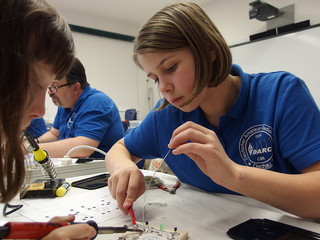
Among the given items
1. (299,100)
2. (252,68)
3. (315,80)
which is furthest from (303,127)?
(252,68)

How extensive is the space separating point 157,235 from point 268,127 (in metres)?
0.46

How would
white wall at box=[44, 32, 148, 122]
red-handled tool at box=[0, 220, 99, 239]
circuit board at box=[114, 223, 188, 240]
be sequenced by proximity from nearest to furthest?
red-handled tool at box=[0, 220, 99, 239], circuit board at box=[114, 223, 188, 240], white wall at box=[44, 32, 148, 122]

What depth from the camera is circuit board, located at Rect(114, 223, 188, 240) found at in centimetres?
53

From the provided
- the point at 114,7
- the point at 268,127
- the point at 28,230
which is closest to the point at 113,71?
the point at 114,7

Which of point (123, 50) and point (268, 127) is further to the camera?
point (123, 50)

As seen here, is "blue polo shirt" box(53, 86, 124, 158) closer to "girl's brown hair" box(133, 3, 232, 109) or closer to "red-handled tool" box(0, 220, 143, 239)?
"girl's brown hair" box(133, 3, 232, 109)

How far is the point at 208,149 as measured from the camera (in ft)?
1.91

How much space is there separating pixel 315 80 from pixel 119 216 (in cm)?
299

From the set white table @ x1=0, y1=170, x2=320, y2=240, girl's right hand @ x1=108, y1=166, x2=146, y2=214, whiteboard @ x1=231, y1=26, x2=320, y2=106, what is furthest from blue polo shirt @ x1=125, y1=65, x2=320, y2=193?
whiteboard @ x1=231, y1=26, x2=320, y2=106

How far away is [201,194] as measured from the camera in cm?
84

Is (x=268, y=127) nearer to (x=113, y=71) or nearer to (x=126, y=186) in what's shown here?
(x=126, y=186)

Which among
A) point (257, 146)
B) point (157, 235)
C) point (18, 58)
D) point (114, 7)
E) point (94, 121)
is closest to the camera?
point (18, 58)

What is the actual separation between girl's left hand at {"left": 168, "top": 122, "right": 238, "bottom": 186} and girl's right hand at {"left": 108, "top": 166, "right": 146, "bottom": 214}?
0.20m

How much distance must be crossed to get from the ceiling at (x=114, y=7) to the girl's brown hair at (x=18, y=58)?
376 cm
